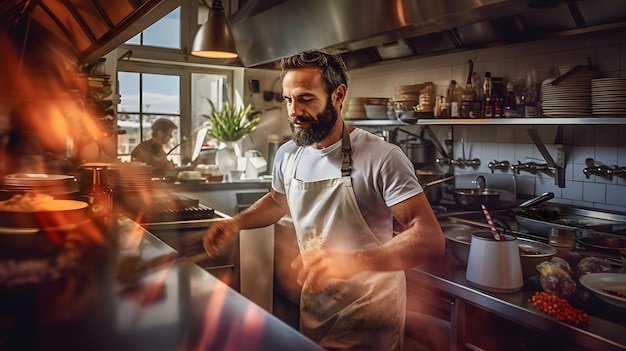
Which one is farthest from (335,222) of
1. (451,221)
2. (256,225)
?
(451,221)

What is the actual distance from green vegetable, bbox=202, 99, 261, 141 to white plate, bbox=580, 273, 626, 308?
461 cm

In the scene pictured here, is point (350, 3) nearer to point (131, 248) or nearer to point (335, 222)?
point (335, 222)

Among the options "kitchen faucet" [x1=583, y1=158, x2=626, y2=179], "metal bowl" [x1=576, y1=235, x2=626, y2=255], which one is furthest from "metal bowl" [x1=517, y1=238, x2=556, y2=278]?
"kitchen faucet" [x1=583, y1=158, x2=626, y2=179]

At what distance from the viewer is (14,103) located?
11.4 feet

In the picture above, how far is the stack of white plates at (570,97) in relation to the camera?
9.52ft

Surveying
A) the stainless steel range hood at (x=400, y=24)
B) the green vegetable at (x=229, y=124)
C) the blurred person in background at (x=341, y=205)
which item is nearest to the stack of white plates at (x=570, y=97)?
the stainless steel range hood at (x=400, y=24)

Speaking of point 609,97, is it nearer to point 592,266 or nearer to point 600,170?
point 600,170

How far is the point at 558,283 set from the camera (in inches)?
74.5

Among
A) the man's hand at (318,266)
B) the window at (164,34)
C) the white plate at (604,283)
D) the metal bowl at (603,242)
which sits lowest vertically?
the white plate at (604,283)

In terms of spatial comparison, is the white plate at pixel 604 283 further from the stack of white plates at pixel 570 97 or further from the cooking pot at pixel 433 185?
the cooking pot at pixel 433 185

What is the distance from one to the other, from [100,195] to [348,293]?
1.33 m

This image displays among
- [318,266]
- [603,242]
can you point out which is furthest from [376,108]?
[318,266]

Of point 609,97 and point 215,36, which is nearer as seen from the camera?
point 609,97

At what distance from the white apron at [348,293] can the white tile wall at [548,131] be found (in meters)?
1.81
